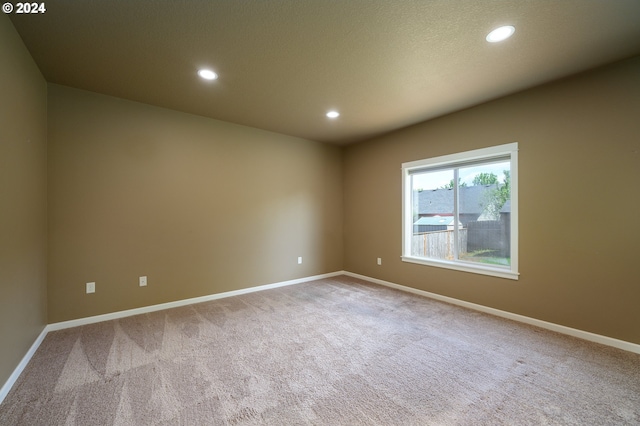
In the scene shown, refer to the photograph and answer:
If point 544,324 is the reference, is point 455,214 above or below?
above

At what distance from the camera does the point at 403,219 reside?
4312 millimetres

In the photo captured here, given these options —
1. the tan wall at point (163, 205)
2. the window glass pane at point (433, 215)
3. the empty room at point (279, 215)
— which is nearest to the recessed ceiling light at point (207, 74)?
the empty room at point (279, 215)

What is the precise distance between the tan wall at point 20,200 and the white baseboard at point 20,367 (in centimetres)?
4

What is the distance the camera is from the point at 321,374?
2.04 m

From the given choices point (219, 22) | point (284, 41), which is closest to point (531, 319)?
point (284, 41)

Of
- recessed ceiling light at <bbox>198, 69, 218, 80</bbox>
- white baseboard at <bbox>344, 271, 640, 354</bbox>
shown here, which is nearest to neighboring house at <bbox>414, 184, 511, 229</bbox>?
white baseboard at <bbox>344, 271, 640, 354</bbox>

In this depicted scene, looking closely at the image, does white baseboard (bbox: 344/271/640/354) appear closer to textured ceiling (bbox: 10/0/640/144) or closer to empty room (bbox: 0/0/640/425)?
empty room (bbox: 0/0/640/425)

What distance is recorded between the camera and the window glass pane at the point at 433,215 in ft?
12.8

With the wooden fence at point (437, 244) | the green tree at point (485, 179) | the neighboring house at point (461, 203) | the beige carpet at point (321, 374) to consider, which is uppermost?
the green tree at point (485, 179)

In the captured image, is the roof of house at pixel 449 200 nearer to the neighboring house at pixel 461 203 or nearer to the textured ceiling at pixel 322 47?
the neighboring house at pixel 461 203

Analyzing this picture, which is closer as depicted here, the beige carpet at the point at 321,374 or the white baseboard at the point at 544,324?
the beige carpet at the point at 321,374

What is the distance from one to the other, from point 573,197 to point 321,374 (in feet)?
9.90

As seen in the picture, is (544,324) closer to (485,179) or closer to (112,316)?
(485,179)

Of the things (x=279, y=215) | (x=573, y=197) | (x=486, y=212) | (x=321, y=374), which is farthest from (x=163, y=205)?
(x=573, y=197)
